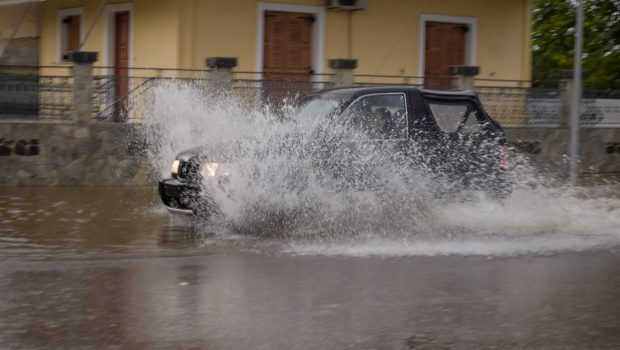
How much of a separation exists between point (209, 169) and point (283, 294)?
3093mm

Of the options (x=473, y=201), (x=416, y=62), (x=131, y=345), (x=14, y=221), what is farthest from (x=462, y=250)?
(x=416, y=62)

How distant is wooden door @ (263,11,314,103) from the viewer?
19.5 m

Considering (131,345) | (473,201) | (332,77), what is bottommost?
(131,345)

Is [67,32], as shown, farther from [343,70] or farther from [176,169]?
[176,169]

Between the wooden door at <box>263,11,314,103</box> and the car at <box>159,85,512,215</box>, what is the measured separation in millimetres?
8518

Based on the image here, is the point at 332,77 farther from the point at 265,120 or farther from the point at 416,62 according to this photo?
the point at 265,120

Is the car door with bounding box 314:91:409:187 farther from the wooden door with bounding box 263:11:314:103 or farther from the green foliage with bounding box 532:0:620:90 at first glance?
the green foliage with bounding box 532:0:620:90

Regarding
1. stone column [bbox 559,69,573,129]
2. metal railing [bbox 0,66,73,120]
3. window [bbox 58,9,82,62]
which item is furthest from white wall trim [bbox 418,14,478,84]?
metal railing [bbox 0,66,73,120]

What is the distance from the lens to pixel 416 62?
69.4 feet

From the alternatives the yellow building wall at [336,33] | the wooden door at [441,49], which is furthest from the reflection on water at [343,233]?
the wooden door at [441,49]

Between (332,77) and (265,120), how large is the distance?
298 inches

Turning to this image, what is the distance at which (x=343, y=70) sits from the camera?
17.4m

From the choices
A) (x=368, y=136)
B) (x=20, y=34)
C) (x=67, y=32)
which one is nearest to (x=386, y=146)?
(x=368, y=136)

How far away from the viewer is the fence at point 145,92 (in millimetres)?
15484
